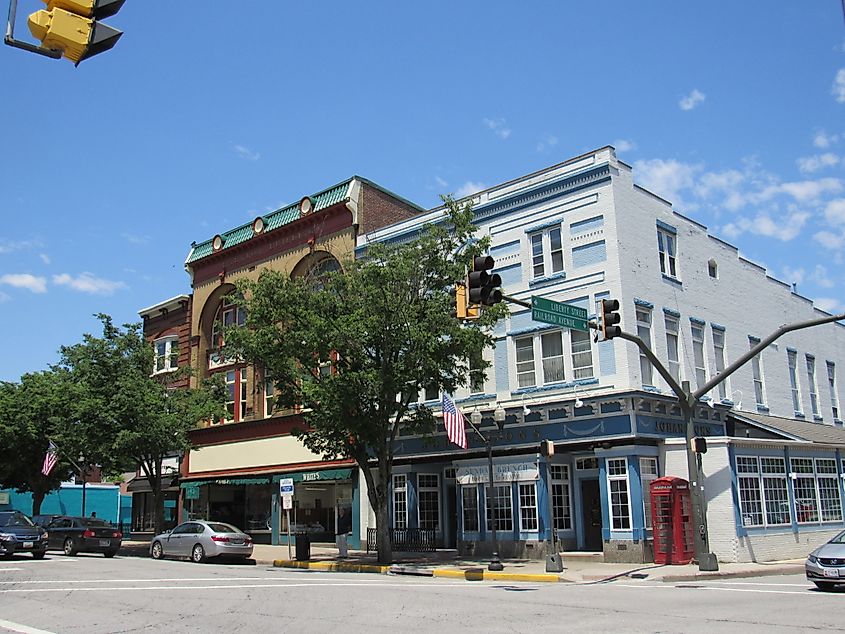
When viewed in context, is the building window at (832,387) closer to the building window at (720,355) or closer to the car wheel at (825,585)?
the building window at (720,355)

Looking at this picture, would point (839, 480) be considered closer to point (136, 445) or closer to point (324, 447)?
point (324, 447)

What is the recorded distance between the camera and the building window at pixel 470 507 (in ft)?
92.4

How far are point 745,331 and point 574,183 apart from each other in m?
10.0

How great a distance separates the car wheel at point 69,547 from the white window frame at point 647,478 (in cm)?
2065

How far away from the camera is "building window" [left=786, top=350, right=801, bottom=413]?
113 ft

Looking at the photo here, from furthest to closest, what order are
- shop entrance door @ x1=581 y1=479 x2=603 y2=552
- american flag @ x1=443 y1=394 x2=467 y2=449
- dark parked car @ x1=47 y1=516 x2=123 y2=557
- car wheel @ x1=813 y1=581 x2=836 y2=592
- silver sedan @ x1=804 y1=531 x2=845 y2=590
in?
dark parked car @ x1=47 y1=516 x2=123 y2=557 < shop entrance door @ x1=581 y1=479 x2=603 y2=552 < american flag @ x1=443 y1=394 x2=467 y2=449 < car wheel @ x1=813 y1=581 x2=836 y2=592 < silver sedan @ x1=804 y1=531 x2=845 y2=590

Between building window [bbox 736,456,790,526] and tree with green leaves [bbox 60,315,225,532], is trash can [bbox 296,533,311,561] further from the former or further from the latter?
building window [bbox 736,456,790,526]

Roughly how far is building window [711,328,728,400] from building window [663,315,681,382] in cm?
229

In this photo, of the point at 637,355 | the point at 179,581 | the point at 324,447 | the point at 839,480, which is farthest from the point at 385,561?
the point at 839,480

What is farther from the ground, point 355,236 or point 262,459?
point 355,236

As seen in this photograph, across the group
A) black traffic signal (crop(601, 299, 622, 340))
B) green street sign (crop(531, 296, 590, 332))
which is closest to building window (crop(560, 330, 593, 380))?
green street sign (crop(531, 296, 590, 332))

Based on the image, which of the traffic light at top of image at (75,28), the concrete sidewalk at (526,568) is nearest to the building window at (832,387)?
the concrete sidewalk at (526,568)

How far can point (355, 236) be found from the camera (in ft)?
114

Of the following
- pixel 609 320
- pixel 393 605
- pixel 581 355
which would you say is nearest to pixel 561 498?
pixel 581 355
